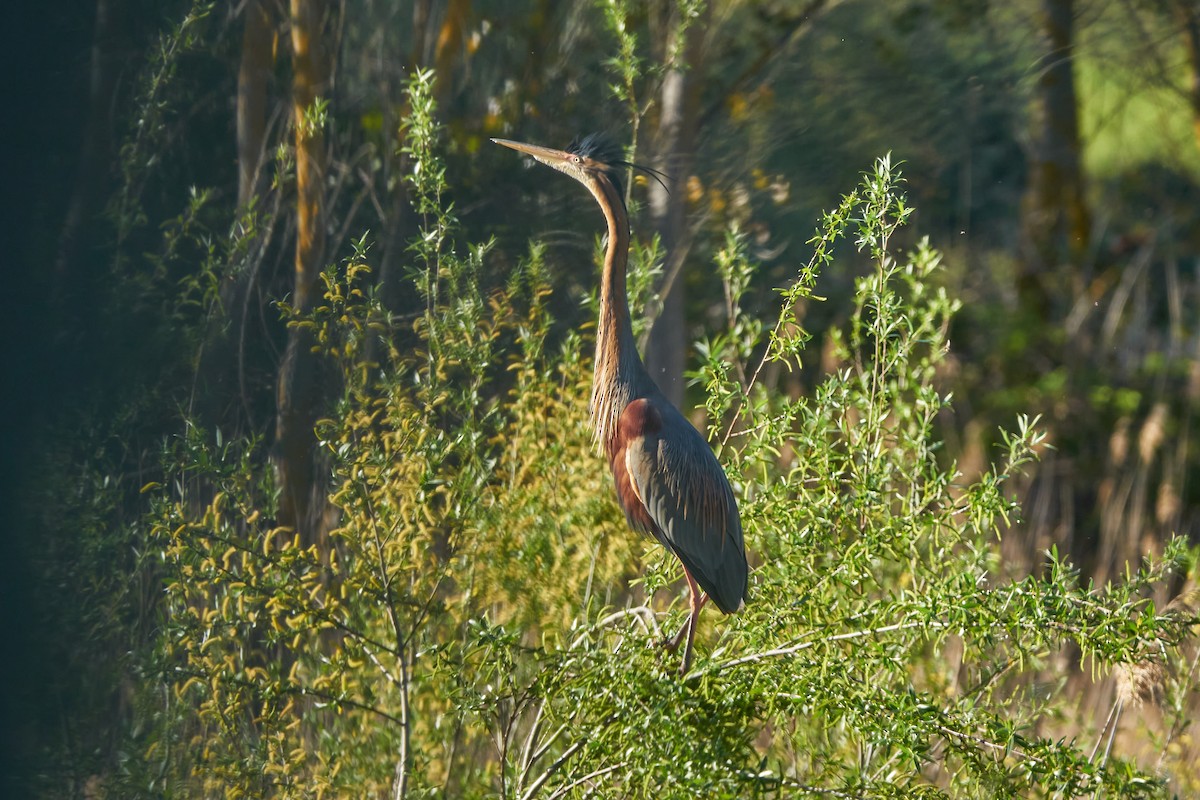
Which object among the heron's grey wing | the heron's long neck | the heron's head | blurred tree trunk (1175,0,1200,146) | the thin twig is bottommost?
the thin twig

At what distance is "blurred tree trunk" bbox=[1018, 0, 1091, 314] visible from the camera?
20.9 feet

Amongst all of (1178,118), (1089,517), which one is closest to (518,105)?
(1089,517)

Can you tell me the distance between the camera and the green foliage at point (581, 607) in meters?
1.96

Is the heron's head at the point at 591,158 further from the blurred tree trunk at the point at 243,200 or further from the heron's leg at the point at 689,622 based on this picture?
the heron's leg at the point at 689,622

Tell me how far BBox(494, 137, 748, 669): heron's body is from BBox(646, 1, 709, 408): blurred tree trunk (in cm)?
184

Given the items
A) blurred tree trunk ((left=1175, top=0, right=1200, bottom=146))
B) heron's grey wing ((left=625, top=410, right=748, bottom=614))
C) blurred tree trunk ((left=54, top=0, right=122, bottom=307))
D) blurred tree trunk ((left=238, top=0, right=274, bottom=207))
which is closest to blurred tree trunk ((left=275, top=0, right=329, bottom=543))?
blurred tree trunk ((left=238, top=0, right=274, bottom=207))

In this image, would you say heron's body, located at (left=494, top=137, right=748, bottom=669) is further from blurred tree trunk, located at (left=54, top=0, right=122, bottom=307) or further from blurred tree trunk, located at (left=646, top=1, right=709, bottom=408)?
blurred tree trunk, located at (left=646, top=1, right=709, bottom=408)

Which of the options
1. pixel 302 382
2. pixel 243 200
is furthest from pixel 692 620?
pixel 243 200

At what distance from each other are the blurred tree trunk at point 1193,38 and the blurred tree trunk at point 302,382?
4800mm

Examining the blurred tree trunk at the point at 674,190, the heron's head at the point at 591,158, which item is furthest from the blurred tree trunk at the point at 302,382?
the blurred tree trunk at the point at 674,190

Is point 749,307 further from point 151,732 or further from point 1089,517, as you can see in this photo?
point 151,732

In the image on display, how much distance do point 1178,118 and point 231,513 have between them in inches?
230

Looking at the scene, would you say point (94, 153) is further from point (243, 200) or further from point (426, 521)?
point (426, 521)

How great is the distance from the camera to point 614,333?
251 cm
